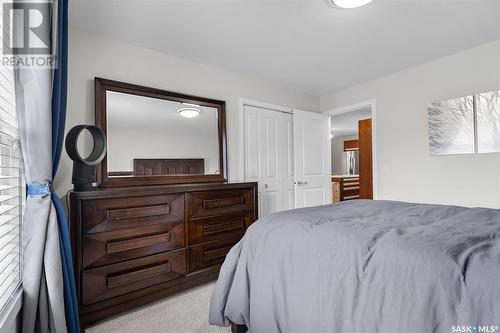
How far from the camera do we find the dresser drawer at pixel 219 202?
7.55 ft

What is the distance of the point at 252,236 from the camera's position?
1.56 meters

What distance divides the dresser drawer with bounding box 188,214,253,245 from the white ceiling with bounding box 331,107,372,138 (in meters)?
3.53

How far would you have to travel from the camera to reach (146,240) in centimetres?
205

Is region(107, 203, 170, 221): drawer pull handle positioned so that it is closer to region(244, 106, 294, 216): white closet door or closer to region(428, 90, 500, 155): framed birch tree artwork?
region(244, 106, 294, 216): white closet door

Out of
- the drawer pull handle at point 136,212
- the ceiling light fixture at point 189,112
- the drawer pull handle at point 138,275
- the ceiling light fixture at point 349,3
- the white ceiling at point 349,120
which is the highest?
the white ceiling at point 349,120

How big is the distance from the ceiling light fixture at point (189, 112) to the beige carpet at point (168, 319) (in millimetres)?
1855

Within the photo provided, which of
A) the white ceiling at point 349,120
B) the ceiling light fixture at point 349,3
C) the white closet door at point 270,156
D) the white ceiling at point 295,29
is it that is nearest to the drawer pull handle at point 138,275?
the white closet door at point 270,156

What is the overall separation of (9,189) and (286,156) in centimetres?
306

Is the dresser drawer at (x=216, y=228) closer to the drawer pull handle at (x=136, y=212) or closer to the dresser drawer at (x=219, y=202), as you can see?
the dresser drawer at (x=219, y=202)

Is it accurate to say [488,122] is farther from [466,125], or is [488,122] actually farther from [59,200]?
[59,200]

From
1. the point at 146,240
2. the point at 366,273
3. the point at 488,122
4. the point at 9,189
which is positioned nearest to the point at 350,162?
the point at 488,122

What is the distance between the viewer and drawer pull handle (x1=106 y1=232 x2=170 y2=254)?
1.90 m

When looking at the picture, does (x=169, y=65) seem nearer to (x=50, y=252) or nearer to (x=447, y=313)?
(x=50, y=252)

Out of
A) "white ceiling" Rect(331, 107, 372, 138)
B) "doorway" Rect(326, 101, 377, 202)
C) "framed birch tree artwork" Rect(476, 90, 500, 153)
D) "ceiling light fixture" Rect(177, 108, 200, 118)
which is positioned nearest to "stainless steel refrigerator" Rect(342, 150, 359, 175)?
"doorway" Rect(326, 101, 377, 202)
